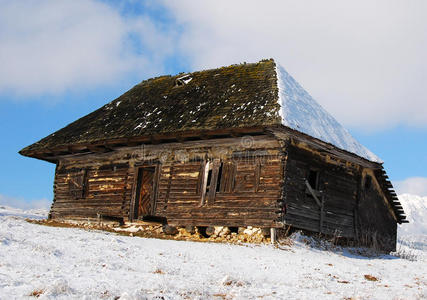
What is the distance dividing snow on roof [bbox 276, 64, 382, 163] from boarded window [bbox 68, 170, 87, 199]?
7862mm

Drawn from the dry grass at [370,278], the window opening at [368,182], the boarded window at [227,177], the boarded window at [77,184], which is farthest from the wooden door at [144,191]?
the dry grass at [370,278]

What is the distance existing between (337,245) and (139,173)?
6.76 metres

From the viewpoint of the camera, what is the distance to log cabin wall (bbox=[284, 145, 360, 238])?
13.9 m

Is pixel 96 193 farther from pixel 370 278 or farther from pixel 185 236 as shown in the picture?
pixel 370 278

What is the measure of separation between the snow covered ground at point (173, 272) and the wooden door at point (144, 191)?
16.9ft

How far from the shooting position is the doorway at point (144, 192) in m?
16.4

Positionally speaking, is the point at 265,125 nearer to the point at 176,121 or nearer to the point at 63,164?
the point at 176,121

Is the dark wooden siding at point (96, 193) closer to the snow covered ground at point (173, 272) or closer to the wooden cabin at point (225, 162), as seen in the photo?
the wooden cabin at point (225, 162)

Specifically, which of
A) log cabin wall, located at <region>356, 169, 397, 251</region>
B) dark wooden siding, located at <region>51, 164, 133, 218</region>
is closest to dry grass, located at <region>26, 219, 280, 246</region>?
dark wooden siding, located at <region>51, 164, 133, 218</region>

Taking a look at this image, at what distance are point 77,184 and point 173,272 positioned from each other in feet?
36.4

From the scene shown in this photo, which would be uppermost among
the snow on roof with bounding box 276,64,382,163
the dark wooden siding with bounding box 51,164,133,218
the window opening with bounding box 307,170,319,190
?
the snow on roof with bounding box 276,64,382,163

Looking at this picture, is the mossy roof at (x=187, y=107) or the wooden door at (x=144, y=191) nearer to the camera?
the mossy roof at (x=187, y=107)

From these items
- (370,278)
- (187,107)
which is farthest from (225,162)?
(370,278)

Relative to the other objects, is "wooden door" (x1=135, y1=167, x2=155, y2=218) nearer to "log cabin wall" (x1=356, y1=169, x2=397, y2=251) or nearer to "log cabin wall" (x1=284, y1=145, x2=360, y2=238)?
"log cabin wall" (x1=284, y1=145, x2=360, y2=238)
